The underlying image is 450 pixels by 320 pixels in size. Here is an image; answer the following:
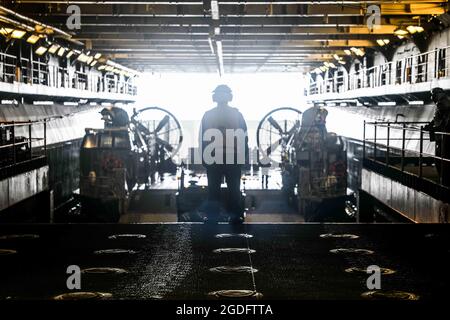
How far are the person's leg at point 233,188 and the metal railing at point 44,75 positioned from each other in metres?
12.6

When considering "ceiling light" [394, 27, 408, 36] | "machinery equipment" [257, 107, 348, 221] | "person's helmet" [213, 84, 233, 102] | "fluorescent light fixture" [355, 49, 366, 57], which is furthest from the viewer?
"fluorescent light fixture" [355, 49, 366, 57]

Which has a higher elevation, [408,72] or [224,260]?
[408,72]

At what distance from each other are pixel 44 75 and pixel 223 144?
2249 cm

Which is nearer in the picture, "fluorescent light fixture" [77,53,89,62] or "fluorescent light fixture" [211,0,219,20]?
"fluorescent light fixture" [211,0,219,20]

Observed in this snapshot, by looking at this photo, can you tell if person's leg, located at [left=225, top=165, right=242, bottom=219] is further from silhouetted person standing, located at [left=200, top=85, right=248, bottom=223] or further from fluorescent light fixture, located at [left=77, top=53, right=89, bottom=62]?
fluorescent light fixture, located at [left=77, top=53, right=89, bottom=62]

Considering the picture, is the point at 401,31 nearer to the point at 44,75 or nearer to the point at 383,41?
the point at 383,41

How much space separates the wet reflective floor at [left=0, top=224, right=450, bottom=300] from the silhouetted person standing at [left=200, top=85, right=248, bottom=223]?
105 inches

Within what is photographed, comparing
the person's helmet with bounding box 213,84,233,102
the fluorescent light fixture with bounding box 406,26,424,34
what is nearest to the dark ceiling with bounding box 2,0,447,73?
the fluorescent light fixture with bounding box 406,26,424,34

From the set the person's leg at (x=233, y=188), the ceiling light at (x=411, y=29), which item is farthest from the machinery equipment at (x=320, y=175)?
the person's leg at (x=233, y=188)

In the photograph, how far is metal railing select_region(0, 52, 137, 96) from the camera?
24.0 metres

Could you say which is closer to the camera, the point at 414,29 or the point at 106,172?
the point at 106,172

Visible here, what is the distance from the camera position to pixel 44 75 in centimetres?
3056

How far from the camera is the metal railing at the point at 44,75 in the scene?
945 inches

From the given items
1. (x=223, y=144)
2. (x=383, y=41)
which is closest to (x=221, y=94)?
(x=223, y=144)
